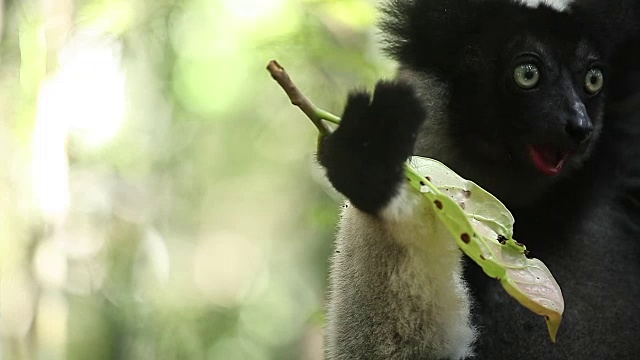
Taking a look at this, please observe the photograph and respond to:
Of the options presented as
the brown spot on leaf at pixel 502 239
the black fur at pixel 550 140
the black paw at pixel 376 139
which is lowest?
the black fur at pixel 550 140

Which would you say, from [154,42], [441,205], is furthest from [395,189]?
[154,42]

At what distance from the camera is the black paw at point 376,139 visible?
69.8 inches

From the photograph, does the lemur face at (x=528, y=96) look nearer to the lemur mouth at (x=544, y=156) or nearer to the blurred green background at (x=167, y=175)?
the lemur mouth at (x=544, y=156)

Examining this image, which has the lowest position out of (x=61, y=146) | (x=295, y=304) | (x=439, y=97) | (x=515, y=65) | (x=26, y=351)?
(x=295, y=304)

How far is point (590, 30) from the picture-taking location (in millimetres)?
2682

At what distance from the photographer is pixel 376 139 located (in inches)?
70.1

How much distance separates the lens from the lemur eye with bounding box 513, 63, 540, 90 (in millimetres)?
2549

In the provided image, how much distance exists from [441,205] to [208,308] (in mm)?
5475

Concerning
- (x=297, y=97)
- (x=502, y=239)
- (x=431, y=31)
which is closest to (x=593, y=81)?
(x=431, y=31)

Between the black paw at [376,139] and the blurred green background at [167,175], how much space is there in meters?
1.26

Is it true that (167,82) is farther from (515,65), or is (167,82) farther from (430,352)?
(430,352)

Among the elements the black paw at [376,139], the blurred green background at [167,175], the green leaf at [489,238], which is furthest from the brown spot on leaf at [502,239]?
the blurred green background at [167,175]

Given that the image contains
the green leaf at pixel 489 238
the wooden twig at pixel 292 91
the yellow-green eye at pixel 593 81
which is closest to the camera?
the wooden twig at pixel 292 91

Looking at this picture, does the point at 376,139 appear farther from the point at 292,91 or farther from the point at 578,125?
the point at 578,125
